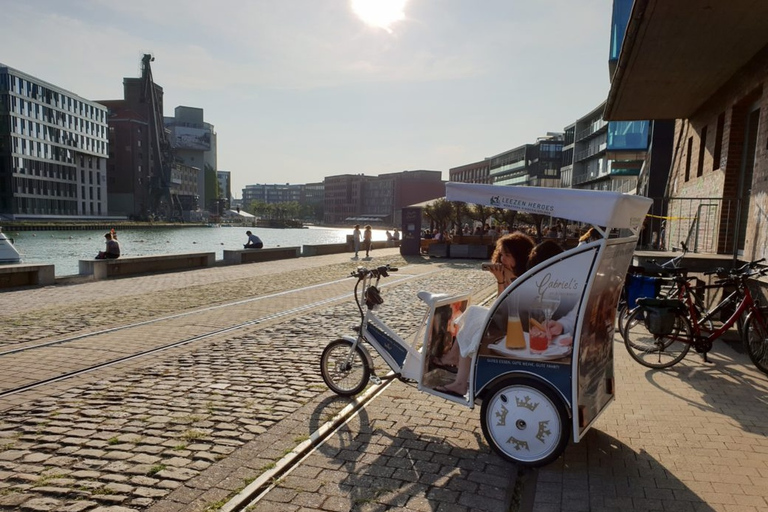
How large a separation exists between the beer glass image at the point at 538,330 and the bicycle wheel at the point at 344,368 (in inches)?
83.2

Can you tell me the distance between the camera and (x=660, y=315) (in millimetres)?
6660

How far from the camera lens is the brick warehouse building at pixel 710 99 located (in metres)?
8.84

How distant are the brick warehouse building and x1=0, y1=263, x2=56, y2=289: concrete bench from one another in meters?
14.8

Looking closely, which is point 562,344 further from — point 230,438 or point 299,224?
point 299,224

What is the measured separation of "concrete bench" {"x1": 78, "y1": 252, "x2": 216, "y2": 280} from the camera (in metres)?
17.5

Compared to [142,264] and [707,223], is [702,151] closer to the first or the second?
[707,223]

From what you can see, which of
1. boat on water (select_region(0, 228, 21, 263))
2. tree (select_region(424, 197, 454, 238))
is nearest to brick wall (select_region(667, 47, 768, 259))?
tree (select_region(424, 197, 454, 238))

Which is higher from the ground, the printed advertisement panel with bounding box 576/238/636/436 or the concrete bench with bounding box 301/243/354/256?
the printed advertisement panel with bounding box 576/238/636/436

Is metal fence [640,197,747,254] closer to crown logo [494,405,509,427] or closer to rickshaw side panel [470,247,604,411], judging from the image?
rickshaw side panel [470,247,604,411]

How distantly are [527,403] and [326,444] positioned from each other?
1.60 m

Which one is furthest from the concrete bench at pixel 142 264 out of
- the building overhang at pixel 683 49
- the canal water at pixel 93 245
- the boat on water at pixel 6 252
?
the building overhang at pixel 683 49

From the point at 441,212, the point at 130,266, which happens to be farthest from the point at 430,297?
the point at 441,212

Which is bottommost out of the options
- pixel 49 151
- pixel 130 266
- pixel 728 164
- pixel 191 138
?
pixel 130 266

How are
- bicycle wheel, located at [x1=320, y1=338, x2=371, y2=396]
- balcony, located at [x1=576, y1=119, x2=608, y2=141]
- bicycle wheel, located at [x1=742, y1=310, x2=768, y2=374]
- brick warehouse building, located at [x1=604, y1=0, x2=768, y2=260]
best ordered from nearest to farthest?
bicycle wheel, located at [x1=320, y1=338, x2=371, y2=396] < bicycle wheel, located at [x1=742, y1=310, x2=768, y2=374] < brick warehouse building, located at [x1=604, y1=0, x2=768, y2=260] < balcony, located at [x1=576, y1=119, x2=608, y2=141]
